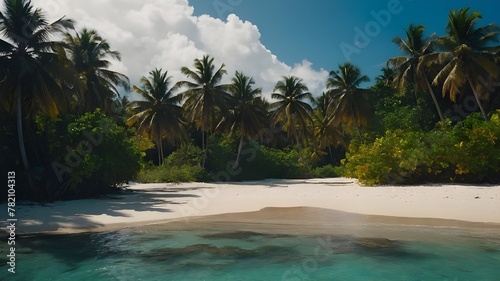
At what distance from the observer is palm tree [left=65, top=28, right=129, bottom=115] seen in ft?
80.2

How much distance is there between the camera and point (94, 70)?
25.1 m

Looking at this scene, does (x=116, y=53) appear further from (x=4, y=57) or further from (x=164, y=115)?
(x=4, y=57)

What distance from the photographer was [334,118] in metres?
34.5

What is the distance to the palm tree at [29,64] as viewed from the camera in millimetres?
13844

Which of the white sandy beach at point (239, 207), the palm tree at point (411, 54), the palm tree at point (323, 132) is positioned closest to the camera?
the white sandy beach at point (239, 207)

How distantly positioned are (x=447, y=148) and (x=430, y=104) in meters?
11.3

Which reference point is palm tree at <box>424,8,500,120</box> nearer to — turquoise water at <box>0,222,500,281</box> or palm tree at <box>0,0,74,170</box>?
turquoise water at <box>0,222,500,281</box>

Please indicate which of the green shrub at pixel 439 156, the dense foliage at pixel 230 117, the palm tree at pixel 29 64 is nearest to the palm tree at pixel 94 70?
the dense foliage at pixel 230 117

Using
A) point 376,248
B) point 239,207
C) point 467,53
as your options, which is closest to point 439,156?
point 467,53

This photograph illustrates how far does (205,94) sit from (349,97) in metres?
13.1

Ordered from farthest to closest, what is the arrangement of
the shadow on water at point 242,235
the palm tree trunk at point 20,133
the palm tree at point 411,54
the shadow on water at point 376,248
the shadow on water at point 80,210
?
the palm tree at point 411,54, the palm tree trunk at point 20,133, the shadow on water at point 80,210, the shadow on water at point 242,235, the shadow on water at point 376,248

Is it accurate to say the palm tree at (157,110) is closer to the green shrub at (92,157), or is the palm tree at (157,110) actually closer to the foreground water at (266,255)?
the green shrub at (92,157)

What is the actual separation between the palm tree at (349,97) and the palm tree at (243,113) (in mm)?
6933

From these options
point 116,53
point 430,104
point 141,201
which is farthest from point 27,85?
point 430,104
